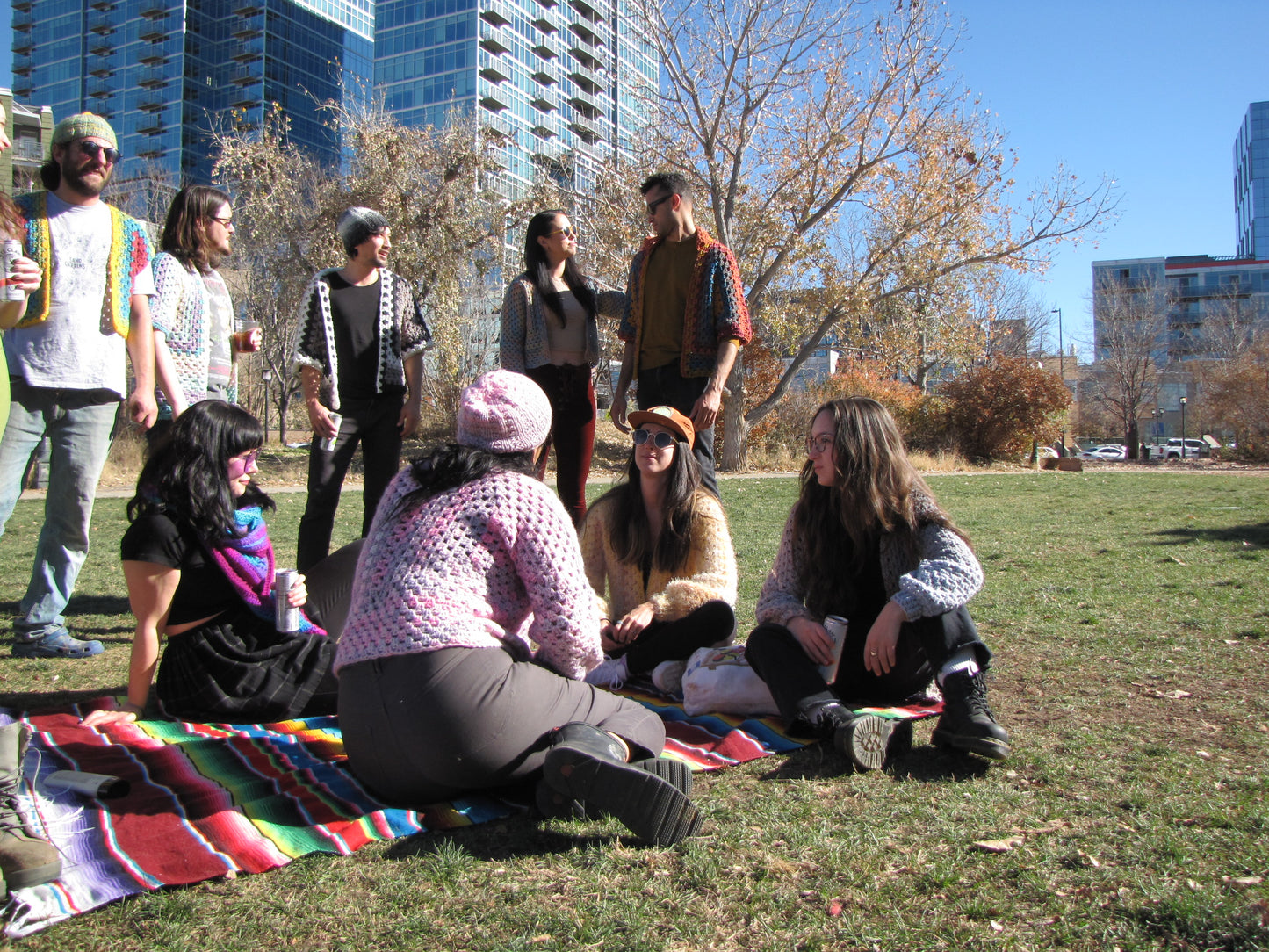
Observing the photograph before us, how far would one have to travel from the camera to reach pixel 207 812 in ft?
7.30

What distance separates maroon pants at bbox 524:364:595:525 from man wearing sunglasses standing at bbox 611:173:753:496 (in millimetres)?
258

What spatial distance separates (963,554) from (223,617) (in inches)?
94.7

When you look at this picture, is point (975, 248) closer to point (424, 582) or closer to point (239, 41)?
point (424, 582)

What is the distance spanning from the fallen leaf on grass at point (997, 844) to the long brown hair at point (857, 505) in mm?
1061

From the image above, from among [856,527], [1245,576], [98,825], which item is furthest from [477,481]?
[1245,576]

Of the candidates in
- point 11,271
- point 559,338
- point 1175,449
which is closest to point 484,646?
point 11,271

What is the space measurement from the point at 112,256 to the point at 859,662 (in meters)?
3.42

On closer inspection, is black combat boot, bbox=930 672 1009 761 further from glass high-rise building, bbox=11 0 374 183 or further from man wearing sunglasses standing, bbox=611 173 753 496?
glass high-rise building, bbox=11 0 374 183

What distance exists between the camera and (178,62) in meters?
63.0

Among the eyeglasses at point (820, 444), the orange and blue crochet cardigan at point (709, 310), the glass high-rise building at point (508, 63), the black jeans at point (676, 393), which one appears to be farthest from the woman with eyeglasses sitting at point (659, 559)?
the glass high-rise building at point (508, 63)

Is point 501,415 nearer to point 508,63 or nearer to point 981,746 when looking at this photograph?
point 981,746

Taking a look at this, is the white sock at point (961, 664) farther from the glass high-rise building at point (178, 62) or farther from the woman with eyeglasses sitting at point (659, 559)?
the glass high-rise building at point (178, 62)

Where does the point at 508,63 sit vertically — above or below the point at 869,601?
above

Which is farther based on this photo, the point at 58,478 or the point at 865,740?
the point at 58,478
